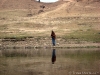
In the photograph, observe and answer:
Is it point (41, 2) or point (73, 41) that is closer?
point (73, 41)

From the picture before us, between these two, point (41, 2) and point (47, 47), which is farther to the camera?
point (41, 2)

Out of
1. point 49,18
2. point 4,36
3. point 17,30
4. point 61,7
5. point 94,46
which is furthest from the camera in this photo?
point 61,7

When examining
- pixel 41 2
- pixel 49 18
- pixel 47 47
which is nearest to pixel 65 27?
pixel 49 18

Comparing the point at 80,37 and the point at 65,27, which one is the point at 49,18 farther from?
the point at 80,37

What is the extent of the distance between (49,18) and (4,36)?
35.5ft

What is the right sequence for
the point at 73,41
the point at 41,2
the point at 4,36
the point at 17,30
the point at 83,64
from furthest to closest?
the point at 41,2 → the point at 17,30 → the point at 4,36 → the point at 73,41 → the point at 83,64

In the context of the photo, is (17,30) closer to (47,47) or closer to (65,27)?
(65,27)

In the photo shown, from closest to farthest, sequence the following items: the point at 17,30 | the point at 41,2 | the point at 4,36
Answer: the point at 4,36 < the point at 17,30 < the point at 41,2

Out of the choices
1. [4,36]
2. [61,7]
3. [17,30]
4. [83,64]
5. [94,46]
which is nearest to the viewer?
[83,64]

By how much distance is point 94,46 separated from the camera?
34438mm

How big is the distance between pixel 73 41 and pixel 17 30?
850cm

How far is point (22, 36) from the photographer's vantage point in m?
39.0

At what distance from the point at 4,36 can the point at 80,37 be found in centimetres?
831

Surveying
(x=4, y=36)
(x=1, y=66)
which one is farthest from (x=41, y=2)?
(x=1, y=66)
